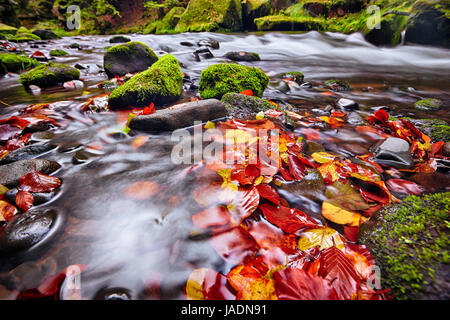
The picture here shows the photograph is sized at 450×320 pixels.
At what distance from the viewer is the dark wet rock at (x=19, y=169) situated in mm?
1667

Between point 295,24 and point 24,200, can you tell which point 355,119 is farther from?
point 295,24

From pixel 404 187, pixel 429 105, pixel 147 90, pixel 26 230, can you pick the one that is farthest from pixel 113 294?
pixel 429 105

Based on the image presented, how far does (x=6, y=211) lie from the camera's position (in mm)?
1479

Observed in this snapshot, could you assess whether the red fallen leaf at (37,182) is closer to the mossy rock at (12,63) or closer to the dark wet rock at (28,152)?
the dark wet rock at (28,152)

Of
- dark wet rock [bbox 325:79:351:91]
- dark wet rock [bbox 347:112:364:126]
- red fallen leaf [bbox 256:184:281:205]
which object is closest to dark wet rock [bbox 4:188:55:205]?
red fallen leaf [bbox 256:184:281:205]

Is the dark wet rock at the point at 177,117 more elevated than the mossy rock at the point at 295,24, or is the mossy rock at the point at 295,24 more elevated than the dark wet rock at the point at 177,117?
the mossy rock at the point at 295,24

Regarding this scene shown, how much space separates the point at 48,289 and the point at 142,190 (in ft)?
2.78

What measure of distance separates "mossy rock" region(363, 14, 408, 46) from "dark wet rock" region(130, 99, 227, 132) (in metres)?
12.1

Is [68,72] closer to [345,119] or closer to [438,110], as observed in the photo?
[345,119]

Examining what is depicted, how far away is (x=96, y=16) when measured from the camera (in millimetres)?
27250

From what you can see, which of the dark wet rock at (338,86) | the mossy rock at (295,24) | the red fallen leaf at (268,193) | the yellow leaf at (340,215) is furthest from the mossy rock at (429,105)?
the mossy rock at (295,24)

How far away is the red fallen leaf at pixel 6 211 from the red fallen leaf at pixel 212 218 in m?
1.31

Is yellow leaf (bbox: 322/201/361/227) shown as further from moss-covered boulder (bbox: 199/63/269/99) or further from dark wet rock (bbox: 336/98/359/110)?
dark wet rock (bbox: 336/98/359/110)

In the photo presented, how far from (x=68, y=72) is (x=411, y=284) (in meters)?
6.80
